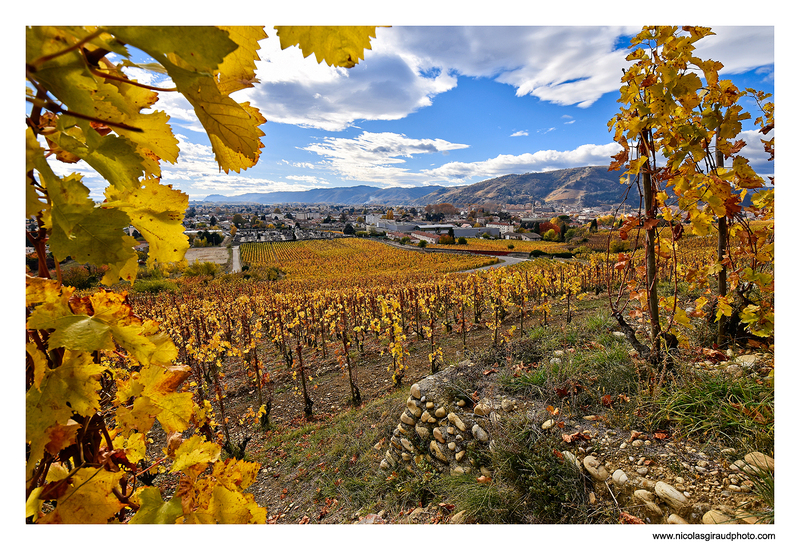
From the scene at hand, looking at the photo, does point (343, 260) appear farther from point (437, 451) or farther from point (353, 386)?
point (437, 451)

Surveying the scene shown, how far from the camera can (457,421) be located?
10.9 feet

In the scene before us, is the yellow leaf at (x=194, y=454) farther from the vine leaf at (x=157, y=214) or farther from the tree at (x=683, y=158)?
the tree at (x=683, y=158)

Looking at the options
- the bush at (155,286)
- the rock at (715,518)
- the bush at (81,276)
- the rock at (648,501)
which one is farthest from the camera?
the bush at (155,286)

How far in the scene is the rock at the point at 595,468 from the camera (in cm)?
212

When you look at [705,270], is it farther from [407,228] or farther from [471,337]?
[407,228]

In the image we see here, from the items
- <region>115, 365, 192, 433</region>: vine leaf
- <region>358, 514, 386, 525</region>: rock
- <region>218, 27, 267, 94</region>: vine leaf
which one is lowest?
<region>358, 514, 386, 525</region>: rock

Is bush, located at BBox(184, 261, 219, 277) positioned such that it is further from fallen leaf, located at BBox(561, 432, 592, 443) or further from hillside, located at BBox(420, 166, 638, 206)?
hillside, located at BBox(420, 166, 638, 206)

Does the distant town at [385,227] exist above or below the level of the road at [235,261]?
above

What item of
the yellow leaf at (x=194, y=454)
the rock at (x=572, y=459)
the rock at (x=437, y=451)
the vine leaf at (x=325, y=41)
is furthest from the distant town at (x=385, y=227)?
the yellow leaf at (x=194, y=454)

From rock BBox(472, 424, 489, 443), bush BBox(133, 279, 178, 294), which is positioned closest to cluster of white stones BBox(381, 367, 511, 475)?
rock BBox(472, 424, 489, 443)

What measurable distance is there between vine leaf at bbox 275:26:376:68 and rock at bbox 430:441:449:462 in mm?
3558

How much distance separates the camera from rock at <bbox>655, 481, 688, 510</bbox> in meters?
1.76

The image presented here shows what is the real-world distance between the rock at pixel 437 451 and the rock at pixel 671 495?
75.2 inches

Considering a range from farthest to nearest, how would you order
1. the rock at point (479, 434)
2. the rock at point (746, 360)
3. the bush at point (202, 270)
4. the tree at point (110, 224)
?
1. the bush at point (202, 270)
2. the rock at point (479, 434)
3. the rock at point (746, 360)
4. the tree at point (110, 224)
